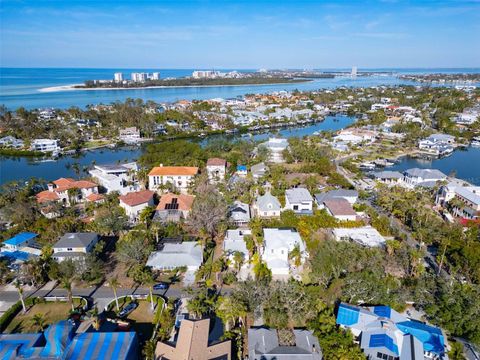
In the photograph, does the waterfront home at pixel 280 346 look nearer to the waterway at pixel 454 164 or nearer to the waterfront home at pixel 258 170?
the waterfront home at pixel 258 170

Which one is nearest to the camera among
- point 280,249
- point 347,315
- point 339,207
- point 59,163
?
point 347,315

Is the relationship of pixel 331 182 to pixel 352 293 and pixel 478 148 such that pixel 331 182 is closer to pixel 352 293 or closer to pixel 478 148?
pixel 352 293

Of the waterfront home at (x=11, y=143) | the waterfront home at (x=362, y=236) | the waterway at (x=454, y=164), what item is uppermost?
the waterfront home at (x=11, y=143)

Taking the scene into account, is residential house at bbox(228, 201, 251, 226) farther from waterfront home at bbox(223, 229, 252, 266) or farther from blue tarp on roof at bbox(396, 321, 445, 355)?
blue tarp on roof at bbox(396, 321, 445, 355)

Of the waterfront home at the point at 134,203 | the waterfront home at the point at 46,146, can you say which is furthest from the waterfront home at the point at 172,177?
the waterfront home at the point at 46,146

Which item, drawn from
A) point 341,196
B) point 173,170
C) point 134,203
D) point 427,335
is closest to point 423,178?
point 341,196

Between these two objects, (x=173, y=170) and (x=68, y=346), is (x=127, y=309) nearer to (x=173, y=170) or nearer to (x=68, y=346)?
(x=68, y=346)

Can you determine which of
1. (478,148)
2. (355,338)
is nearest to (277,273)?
(355,338)
